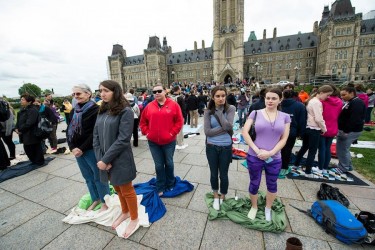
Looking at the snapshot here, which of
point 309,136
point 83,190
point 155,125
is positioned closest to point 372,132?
point 309,136

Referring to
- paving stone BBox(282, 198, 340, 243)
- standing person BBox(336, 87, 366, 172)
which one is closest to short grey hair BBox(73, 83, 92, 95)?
paving stone BBox(282, 198, 340, 243)

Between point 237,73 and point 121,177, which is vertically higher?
point 237,73

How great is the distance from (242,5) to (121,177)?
62.3 meters

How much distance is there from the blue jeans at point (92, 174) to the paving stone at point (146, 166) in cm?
160

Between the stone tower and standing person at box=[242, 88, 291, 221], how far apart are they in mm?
55341

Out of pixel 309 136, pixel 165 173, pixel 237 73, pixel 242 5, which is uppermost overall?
pixel 242 5

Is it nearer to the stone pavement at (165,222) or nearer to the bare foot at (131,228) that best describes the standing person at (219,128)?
the stone pavement at (165,222)

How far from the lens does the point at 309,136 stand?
4.11m

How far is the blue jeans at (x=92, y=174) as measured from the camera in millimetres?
2789

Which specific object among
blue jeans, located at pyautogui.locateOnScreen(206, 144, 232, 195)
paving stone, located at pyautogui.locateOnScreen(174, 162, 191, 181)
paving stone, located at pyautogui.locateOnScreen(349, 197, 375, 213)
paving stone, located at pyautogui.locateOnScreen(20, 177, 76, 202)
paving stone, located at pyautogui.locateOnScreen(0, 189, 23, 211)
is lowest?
paving stone, located at pyautogui.locateOnScreen(349, 197, 375, 213)

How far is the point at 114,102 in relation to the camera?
7.59ft

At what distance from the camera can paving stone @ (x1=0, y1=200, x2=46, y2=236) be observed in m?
2.84

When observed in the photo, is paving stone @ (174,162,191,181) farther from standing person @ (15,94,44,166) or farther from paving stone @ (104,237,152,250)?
standing person @ (15,94,44,166)

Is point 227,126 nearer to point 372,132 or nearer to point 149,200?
point 149,200
